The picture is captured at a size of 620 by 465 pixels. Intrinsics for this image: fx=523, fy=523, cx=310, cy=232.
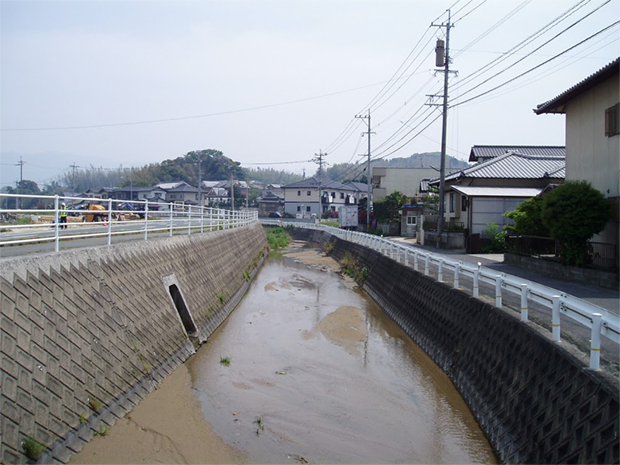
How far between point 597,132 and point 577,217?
368cm

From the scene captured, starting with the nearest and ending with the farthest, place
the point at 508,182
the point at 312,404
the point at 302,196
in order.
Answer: the point at 312,404
the point at 508,182
the point at 302,196

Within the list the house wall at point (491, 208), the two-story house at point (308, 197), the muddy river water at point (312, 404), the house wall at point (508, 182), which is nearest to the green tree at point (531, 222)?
the house wall at point (491, 208)

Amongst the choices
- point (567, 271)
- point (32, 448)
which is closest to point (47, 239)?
point (32, 448)

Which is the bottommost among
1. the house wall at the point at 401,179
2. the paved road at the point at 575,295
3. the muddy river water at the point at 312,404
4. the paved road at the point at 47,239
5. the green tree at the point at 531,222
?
the muddy river water at the point at 312,404

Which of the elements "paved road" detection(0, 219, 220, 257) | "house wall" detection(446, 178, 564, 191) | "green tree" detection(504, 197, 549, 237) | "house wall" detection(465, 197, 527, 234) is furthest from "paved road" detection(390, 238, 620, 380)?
"house wall" detection(446, 178, 564, 191)

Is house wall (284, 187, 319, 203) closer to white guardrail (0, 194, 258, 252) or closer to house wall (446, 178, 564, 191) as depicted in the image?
white guardrail (0, 194, 258, 252)

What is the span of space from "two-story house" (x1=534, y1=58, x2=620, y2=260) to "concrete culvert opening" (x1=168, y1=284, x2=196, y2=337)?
1239 cm

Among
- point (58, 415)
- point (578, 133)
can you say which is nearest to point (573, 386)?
point (58, 415)

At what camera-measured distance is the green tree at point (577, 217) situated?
15734mm

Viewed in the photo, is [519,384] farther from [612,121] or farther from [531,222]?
[531,222]

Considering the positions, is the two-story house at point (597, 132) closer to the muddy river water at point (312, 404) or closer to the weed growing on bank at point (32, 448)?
the muddy river water at point (312, 404)

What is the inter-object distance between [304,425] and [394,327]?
8.26 meters

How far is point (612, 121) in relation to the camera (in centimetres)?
1627

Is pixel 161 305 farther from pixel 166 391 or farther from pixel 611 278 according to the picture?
pixel 611 278
